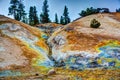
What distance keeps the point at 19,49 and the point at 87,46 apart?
1105 cm

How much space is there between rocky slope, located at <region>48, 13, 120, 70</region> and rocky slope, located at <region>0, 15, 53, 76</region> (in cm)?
263

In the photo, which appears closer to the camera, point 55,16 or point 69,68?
point 69,68

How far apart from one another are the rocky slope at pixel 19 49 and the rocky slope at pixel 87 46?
8.64 ft

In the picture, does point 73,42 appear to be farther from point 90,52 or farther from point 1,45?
point 1,45

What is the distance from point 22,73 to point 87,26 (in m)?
26.1

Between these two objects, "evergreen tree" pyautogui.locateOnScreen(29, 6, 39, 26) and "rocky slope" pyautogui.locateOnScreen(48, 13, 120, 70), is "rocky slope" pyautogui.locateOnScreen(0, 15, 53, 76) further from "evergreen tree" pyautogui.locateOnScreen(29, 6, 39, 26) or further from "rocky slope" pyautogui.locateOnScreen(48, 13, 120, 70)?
"evergreen tree" pyautogui.locateOnScreen(29, 6, 39, 26)

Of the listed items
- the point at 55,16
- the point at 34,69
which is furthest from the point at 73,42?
the point at 55,16

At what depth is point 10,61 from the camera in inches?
1453

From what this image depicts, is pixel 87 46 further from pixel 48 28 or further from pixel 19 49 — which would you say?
pixel 48 28

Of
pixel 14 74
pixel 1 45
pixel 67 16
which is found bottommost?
pixel 14 74

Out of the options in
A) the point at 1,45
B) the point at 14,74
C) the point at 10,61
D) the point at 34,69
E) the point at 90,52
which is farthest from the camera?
the point at 1,45

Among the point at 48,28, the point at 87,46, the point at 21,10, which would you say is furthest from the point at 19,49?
the point at 21,10

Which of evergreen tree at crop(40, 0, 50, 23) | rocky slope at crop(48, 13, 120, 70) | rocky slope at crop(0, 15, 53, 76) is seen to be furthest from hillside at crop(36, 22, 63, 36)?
evergreen tree at crop(40, 0, 50, 23)

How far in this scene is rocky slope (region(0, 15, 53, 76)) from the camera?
1419 inches
